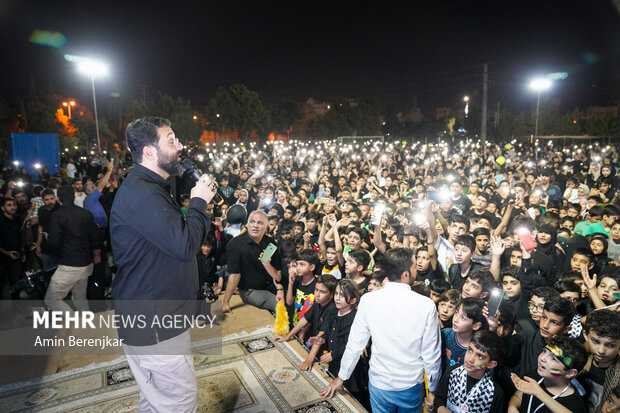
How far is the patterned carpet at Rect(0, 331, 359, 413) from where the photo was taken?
3.57 meters

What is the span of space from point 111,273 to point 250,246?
3.92 m

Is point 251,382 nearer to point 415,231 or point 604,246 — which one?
point 415,231

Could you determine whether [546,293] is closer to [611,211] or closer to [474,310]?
[474,310]

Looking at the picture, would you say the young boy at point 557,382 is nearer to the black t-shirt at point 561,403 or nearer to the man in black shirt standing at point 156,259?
the black t-shirt at point 561,403

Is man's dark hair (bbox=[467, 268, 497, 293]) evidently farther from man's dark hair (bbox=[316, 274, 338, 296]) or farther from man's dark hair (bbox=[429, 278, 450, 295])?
man's dark hair (bbox=[316, 274, 338, 296])

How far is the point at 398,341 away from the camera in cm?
286

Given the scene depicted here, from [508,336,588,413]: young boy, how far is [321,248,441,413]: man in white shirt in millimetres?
619

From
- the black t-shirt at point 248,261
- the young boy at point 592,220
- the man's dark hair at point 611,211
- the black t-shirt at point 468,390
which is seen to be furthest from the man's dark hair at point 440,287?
the man's dark hair at point 611,211

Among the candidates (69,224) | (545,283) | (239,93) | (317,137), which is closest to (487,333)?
(545,283)

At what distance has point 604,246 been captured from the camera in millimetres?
5230

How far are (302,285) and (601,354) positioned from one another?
117 inches

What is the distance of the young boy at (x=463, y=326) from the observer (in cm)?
329

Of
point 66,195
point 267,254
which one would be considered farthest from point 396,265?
point 66,195

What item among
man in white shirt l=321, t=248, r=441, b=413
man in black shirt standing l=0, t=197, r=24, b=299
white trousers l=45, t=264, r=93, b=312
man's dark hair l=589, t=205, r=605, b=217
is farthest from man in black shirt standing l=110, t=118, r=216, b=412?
man's dark hair l=589, t=205, r=605, b=217
